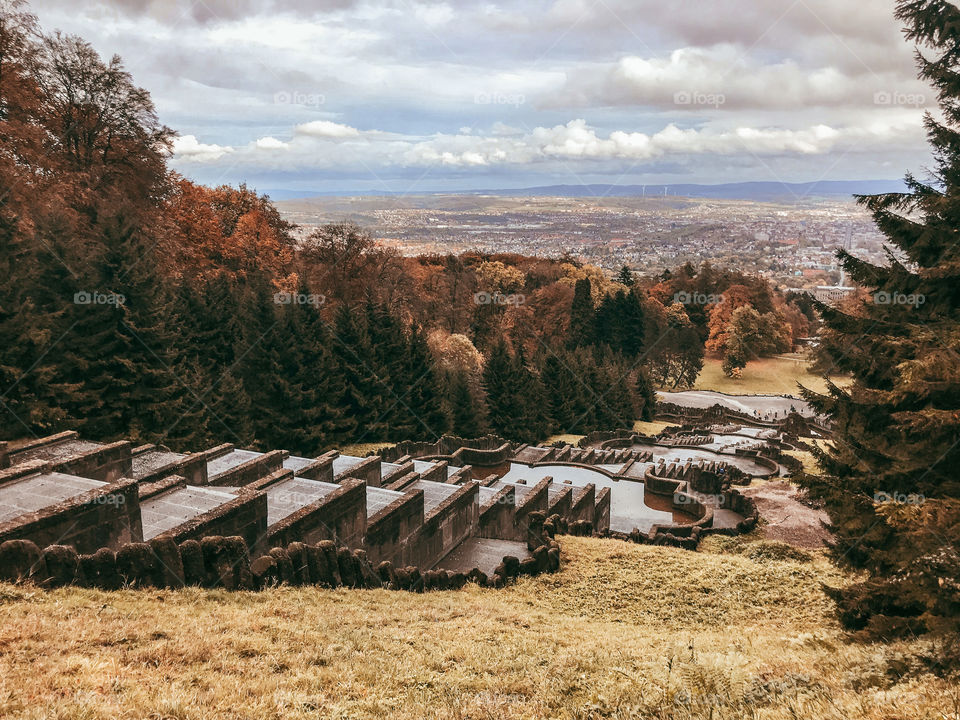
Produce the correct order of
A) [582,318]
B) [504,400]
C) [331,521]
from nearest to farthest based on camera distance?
[331,521]
[504,400]
[582,318]

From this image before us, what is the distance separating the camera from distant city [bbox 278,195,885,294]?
73062 millimetres

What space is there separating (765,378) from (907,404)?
6652 centimetres

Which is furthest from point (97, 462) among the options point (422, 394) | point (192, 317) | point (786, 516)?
point (422, 394)

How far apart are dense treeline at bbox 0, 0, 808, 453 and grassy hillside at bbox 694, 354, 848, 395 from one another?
2180 centimetres

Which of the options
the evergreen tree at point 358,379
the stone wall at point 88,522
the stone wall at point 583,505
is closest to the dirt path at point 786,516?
the stone wall at point 583,505

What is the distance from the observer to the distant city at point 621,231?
7306 centimetres

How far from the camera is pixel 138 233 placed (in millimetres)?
25422

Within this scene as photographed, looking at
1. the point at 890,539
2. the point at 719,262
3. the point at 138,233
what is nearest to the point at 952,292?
the point at 890,539

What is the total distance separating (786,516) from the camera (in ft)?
73.5

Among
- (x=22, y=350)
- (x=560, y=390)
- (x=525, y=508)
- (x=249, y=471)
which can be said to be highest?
(x=22, y=350)

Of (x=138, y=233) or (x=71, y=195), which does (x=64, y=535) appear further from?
(x=71, y=195)

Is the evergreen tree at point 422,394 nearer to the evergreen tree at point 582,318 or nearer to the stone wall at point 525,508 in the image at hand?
the stone wall at point 525,508

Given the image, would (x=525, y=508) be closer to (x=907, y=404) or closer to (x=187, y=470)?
(x=187, y=470)

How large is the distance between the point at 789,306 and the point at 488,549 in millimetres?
85251
